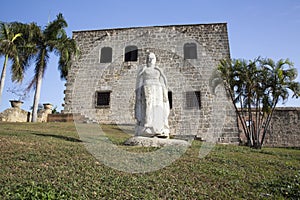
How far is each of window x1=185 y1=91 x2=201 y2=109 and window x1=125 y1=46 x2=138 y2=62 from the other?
14.7 ft

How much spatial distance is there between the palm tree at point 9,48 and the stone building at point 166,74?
3867mm

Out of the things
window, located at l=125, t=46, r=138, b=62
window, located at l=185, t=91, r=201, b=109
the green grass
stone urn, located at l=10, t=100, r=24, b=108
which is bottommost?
the green grass

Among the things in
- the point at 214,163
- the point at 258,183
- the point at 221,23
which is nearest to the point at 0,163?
the point at 214,163

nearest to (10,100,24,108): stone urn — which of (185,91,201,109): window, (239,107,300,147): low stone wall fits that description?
(185,91,201,109): window

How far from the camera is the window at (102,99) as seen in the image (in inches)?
651

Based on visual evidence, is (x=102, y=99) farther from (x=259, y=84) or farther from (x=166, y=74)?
(x=259, y=84)

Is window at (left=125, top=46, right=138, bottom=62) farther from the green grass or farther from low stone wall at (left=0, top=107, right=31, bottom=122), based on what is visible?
the green grass

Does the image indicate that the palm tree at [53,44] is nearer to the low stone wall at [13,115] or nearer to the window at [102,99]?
the low stone wall at [13,115]

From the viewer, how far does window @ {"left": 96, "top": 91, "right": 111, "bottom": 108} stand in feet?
54.3

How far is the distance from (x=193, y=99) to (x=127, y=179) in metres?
12.2

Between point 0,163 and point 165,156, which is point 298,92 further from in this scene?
point 0,163

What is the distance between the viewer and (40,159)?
5121mm

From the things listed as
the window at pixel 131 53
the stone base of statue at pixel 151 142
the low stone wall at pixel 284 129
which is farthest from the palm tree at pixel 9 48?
the low stone wall at pixel 284 129

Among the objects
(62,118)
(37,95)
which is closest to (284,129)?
(62,118)
